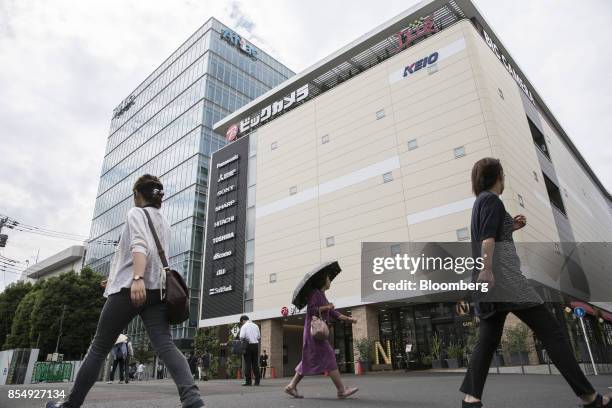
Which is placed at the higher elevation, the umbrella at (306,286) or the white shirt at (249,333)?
the umbrella at (306,286)

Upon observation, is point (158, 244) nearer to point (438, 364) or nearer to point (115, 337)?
point (115, 337)

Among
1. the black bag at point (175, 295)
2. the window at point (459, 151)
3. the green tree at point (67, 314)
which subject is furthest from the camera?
the green tree at point (67, 314)

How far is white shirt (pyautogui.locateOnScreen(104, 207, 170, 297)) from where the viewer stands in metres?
2.81

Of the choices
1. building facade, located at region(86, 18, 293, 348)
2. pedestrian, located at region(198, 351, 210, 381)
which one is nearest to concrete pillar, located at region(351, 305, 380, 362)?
pedestrian, located at region(198, 351, 210, 381)

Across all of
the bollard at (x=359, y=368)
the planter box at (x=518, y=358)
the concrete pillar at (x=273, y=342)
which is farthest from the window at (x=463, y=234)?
the concrete pillar at (x=273, y=342)

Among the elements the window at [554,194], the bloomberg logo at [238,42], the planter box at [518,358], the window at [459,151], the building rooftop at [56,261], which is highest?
the bloomberg logo at [238,42]

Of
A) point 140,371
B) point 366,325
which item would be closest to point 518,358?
point 366,325

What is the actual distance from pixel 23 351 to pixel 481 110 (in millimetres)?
27106

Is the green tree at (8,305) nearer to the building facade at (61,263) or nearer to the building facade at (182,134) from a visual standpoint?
the building facade at (182,134)

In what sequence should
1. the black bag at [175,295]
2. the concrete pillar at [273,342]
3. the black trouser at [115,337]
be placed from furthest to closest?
the concrete pillar at [273,342], the black bag at [175,295], the black trouser at [115,337]

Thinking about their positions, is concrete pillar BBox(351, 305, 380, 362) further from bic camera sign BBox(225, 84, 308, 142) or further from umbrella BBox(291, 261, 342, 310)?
umbrella BBox(291, 261, 342, 310)

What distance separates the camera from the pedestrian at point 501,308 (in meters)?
2.83

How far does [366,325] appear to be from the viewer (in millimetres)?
22219

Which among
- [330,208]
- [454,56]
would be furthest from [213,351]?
[454,56]
